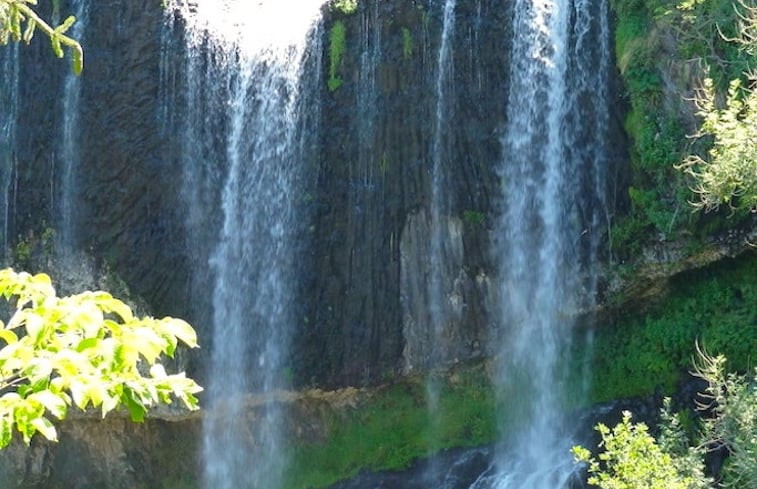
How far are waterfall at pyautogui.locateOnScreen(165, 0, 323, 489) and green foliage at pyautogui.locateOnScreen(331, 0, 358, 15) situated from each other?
1.31 feet

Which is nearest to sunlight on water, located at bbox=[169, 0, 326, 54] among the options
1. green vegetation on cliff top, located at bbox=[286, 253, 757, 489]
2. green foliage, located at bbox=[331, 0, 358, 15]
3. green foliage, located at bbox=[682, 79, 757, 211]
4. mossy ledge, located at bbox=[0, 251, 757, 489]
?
green foliage, located at bbox=[331, 0, 358, 15]

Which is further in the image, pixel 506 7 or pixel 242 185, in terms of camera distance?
pixel 242 185

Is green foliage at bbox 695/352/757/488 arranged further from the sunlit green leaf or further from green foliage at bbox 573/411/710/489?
the sunlit green leaf

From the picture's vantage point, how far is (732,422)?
373 inches

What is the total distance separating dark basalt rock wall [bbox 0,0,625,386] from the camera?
13.6 metres

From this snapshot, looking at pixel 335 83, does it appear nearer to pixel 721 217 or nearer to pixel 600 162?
pixel 600 162

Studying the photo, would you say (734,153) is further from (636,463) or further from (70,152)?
(70,152)

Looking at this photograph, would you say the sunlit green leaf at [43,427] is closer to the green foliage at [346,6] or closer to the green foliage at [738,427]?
the green foliage at [738,427]

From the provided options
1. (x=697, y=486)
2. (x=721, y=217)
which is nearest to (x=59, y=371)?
(x=697, y=486)

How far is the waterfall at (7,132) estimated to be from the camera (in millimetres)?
15695

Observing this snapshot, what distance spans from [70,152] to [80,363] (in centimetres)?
1339

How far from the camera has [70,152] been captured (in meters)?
15.4

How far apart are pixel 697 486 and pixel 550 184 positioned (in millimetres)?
5396

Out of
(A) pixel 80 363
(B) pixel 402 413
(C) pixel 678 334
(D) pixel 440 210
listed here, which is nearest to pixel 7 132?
(D) pixel 440 210
